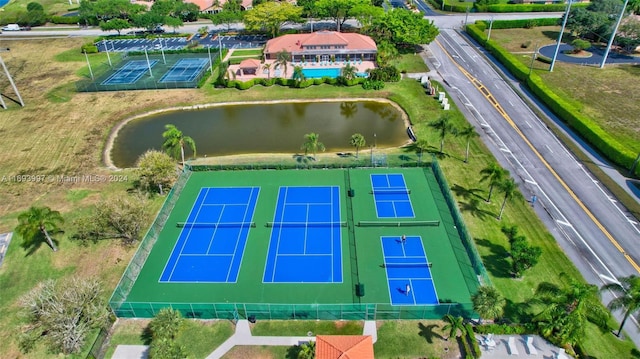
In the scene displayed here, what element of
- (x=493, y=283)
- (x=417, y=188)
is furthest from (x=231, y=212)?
(x=493, y=283)

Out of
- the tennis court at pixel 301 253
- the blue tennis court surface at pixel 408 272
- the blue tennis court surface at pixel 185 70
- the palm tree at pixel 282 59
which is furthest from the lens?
the blue tennis court surface at pixel 185 70

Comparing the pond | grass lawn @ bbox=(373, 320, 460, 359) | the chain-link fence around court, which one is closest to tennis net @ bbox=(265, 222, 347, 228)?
grass lawn @ bbox=(373, 320, 460, 359)

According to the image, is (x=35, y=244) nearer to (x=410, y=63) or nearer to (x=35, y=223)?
(x=35, y=223)

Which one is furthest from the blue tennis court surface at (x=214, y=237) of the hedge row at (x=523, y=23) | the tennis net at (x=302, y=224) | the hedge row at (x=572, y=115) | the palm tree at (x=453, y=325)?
the hedge row at (x=523, y=23)

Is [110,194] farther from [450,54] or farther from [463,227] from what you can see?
[450,54]

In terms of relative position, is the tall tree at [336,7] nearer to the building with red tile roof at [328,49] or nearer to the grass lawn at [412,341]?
the building with red tile roof at [328,49]

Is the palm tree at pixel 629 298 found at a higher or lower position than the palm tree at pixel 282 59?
lower
